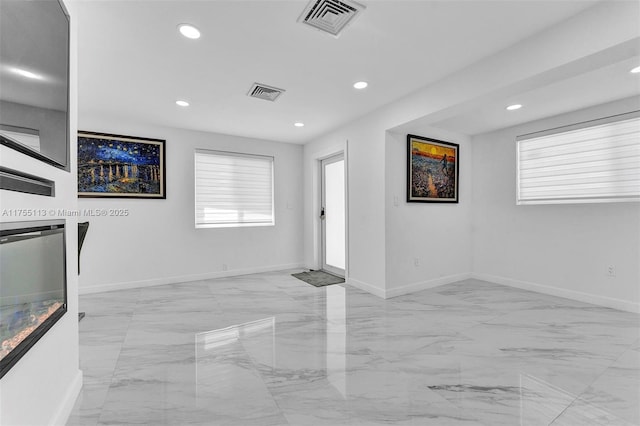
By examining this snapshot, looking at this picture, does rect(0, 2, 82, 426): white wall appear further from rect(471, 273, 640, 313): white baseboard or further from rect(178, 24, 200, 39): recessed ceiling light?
rect(471, 273, 640, 313): white baseboard

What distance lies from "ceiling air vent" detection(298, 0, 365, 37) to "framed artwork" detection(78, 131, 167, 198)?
3347 millimetres

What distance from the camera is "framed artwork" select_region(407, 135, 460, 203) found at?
161 inches

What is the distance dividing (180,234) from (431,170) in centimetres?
394

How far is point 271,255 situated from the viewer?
17.9ft

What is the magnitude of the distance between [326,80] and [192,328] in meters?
2.75

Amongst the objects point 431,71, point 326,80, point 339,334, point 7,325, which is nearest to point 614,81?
point 431,71

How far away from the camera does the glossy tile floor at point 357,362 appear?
1641mm

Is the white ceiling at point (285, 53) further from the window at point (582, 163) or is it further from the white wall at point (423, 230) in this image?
the white wall at point (423, 230)

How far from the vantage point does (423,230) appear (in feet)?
13.9

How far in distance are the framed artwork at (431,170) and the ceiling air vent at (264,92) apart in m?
1.86

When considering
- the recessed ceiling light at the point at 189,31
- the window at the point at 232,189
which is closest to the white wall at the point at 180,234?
the window at the point at 232,189

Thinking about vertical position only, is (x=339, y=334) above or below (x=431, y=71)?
below

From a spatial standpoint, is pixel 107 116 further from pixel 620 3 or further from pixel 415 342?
pixel 620 3

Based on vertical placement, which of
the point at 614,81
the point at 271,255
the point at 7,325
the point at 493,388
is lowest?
the point at 493,388
